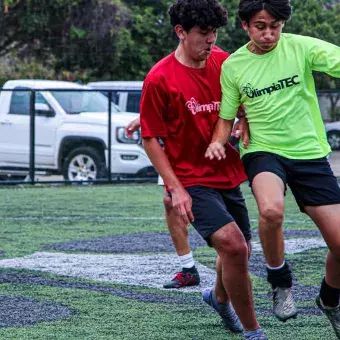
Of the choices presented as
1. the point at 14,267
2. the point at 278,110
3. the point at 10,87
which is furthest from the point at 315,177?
the point at 10,87

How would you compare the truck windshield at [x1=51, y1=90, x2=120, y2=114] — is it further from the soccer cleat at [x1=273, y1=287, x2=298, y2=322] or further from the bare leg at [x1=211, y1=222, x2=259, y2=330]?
the bare leg at [x1=211, y1=222, x2=259, y2=330]

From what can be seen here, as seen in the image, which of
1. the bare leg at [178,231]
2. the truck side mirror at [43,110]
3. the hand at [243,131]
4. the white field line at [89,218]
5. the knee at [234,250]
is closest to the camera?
the knee at [234,250]

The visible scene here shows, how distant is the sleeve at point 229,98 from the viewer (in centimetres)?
581

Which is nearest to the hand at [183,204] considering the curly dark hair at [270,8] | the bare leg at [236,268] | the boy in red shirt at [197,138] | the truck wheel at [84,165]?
the boy in red shirt at [197,138]

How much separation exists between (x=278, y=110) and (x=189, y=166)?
570mm

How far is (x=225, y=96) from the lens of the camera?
19.2ft

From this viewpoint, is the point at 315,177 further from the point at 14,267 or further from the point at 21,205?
the point at 21,205

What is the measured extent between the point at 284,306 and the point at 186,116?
1141mm

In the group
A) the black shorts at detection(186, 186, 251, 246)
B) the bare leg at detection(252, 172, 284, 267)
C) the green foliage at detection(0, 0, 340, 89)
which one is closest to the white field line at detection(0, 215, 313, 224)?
the black shorts at detection(186, 186, 251, 246)

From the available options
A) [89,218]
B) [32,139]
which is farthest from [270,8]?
[32,139]

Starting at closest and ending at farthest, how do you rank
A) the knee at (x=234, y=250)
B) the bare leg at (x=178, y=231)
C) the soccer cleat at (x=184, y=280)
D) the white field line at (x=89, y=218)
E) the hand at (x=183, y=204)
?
the knee at (x=234, y=250) < the hand at (x=183, y=204) < the soccer cleat at (x=184, y=280) < the bare leg at (x=178, y=231) < the white field line at (x=89, y=218)

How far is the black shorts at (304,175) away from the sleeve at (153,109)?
549mm

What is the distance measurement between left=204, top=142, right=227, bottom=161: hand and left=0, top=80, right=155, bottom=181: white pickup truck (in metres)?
12.2

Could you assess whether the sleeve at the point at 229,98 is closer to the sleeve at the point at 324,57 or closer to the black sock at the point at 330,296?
the sleeve at the point at 324,57
